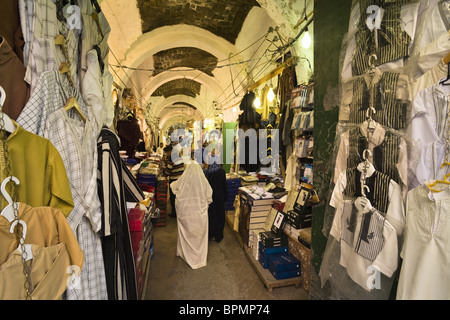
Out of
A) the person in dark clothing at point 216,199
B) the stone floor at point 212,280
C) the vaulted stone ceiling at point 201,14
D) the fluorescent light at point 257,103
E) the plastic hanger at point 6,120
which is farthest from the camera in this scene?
the fluorescent light at point 257,103

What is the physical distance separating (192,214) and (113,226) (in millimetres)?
2164

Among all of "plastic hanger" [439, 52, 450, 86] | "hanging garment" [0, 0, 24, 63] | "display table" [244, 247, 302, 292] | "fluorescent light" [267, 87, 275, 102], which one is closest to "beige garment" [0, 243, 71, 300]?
"hanging garment" [0, 0, 24, 63]

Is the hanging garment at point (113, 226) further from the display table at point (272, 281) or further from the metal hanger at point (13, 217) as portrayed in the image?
the display table at point (272, 281)

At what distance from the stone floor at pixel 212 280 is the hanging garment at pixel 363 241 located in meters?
1.61

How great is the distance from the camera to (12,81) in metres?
1.10

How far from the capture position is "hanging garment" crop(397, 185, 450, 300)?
107cm

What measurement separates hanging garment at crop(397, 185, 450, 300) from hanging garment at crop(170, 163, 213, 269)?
2.82 meters

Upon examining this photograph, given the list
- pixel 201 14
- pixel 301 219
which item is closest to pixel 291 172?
pixel 301 219

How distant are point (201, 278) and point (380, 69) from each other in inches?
130

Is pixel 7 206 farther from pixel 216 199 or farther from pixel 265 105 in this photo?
pixel 265 105

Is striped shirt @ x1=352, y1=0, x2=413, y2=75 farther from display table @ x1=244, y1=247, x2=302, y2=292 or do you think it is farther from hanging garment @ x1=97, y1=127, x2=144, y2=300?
display table @ x1=244, y1=247, x2=302, y2=292

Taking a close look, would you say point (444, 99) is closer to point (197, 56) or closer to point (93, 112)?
point (93, 112)

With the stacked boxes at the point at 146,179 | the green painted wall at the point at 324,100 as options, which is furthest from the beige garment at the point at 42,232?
the stacked boxes at the point at 146,179

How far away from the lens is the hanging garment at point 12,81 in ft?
3.48
